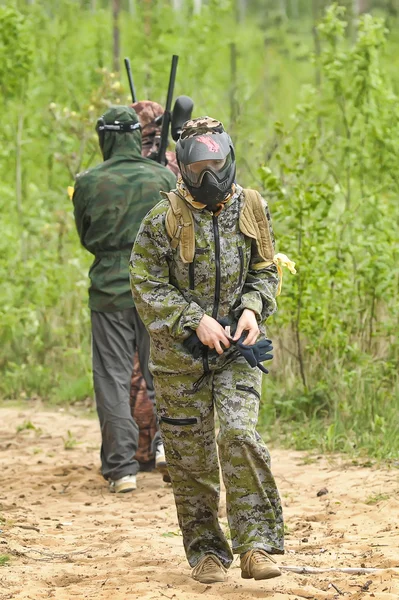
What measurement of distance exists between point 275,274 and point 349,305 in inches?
143

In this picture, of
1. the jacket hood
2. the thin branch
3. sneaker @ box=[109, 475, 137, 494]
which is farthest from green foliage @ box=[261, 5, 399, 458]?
the thin branch

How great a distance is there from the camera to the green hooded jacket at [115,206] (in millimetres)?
6676

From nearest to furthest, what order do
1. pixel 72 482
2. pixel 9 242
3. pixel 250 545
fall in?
pixel 250 545 < pixel 72 482 < pixel 9 242

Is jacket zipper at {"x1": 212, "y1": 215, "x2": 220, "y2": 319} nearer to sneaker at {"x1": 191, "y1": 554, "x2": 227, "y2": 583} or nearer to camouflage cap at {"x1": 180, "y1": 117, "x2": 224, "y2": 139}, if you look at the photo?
camouflage cap at {"x1": 180, "y1": 117, "x2": 224, "y2": 139}

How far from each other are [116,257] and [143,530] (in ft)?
5.79

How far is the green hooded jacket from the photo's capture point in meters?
6.68

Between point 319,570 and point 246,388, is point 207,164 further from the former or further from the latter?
point 319,570

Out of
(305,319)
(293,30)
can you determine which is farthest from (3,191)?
(293,30)

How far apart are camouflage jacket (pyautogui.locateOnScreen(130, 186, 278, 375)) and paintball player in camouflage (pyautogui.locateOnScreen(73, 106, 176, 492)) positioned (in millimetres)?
2264

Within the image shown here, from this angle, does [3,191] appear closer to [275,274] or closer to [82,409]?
[82,409]

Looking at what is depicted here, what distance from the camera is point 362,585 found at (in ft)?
14.2

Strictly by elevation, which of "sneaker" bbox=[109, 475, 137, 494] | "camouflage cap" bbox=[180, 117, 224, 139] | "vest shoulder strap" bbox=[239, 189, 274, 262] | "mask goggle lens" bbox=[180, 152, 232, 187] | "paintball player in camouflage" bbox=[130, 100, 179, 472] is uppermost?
"camouflage cap" bbox=[180, 117, 224, 139]

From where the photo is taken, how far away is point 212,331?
421 cm

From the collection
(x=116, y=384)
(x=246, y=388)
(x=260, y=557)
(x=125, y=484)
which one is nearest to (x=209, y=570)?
(x=260, y=557)
